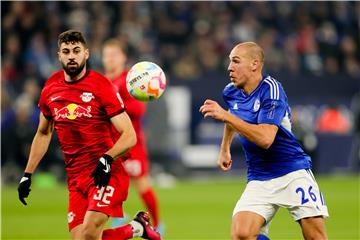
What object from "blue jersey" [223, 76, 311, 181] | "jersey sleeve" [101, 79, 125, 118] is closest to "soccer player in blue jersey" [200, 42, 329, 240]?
"blue jersey" [223, 76, 311, 181]

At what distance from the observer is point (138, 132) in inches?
463

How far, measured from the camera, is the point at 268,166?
25.5ft

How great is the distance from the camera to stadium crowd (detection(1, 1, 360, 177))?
1988cm

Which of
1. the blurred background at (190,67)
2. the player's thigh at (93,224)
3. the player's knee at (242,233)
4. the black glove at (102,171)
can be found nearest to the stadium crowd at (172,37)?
the blurred background at (190,67)

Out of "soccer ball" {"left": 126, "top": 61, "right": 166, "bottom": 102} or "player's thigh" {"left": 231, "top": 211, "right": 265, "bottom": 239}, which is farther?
"soccer ball" {"left": 126, "top": 61, "right": 166, "bottom": 102}

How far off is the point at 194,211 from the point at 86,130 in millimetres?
7504

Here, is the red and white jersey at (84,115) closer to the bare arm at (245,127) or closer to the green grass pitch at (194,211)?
the bare arm at (245,127)

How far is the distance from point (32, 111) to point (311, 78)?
274 inches

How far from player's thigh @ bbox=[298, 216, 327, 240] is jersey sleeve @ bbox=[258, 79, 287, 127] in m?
0.90

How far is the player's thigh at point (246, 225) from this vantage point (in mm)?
7383

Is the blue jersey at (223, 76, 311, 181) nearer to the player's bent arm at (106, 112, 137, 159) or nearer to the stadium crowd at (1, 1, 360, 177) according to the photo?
the player's bent arm at (106, 112, 137, 159)

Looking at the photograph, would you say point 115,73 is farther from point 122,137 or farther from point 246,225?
point 246,225

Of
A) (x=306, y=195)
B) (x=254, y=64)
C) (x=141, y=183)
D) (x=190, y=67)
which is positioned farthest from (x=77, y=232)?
(x=190, y=67)

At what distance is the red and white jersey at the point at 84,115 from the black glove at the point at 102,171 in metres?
0.38
